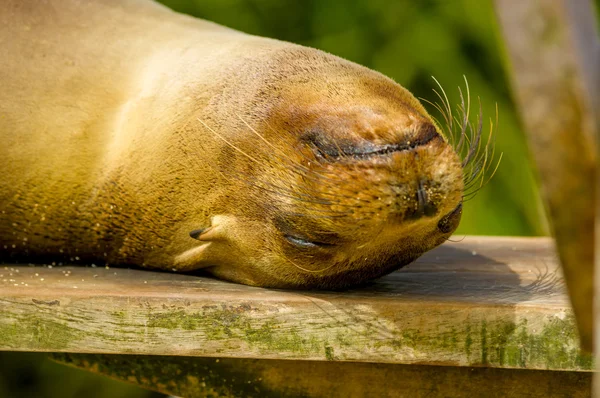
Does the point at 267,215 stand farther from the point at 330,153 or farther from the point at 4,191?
the point at 4,191

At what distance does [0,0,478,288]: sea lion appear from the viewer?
1867mm

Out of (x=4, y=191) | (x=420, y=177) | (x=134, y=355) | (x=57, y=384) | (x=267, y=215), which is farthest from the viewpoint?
(x=57, y=384)

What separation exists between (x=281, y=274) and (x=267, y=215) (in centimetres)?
15

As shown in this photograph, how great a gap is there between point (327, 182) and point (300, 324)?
0.30m

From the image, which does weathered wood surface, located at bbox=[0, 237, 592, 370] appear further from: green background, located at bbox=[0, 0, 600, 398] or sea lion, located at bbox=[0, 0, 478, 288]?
green background, located at bbox=[0, 0, 600, 398]

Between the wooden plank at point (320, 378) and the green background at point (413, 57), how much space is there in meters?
3.03

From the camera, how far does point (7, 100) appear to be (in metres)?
2.37

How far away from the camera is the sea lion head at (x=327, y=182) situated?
1829 millimetres

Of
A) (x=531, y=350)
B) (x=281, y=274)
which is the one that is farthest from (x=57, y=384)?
(x=531, y=350)

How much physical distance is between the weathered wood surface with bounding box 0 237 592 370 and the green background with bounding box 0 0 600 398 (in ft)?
10.4

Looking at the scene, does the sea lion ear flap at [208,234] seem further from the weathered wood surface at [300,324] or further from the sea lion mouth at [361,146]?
the sea lion mouth at [361,146]

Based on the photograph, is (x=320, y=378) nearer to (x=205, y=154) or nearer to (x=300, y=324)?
(x=300, y=324)

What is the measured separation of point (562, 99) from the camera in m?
0.89

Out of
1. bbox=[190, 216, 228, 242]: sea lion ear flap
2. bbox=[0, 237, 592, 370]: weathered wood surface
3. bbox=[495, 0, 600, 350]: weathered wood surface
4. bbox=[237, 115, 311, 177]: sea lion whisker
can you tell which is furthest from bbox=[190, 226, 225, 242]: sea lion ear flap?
bbox=[495, 0, 600, 350]: weathered wood surface
